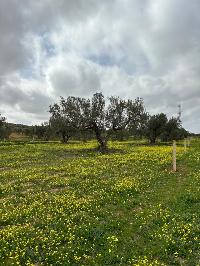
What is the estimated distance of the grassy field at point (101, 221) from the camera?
13.1 m

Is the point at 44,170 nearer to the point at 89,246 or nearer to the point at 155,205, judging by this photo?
the point at 155,205

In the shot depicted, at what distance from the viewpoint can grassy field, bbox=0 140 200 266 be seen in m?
13.1

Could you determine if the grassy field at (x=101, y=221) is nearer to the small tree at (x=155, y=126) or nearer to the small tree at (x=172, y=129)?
the small tree at (x=155, y=126)

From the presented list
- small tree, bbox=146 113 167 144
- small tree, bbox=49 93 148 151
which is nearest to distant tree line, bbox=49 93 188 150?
small tree, bbox=49 93 148 151

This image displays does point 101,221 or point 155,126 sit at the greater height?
point 155,126

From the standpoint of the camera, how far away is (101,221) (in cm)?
1716

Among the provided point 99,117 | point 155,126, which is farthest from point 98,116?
point 155,126

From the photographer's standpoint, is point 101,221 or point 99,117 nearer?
point 101,221

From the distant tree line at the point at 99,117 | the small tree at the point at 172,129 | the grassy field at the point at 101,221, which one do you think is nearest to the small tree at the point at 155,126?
the small tree at the point at 172,129

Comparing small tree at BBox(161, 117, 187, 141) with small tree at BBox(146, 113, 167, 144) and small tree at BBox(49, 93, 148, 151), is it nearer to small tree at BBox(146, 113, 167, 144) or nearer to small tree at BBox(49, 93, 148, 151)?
small tree at BBox(146, 113, 167, 144)

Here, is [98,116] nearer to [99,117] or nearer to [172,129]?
[99,117]

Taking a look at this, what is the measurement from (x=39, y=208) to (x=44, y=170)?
54.6 feet

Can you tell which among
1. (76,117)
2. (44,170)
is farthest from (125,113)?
(44,170)

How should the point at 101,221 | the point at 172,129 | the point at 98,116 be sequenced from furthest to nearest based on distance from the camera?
the point at 172,129 → the point at 98,116 → the point at 101,221
